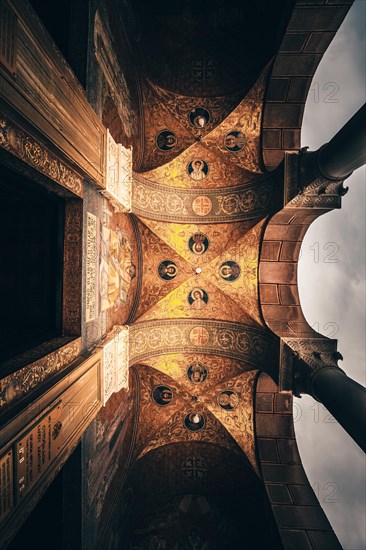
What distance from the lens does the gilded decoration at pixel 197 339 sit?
8.70 meters

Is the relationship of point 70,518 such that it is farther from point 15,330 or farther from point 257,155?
point 257,155

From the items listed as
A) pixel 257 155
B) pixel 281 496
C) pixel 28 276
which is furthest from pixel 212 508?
pixel 257 155

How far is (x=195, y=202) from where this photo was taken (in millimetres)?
9117

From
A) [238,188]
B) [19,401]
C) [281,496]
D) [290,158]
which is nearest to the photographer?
[19,401]

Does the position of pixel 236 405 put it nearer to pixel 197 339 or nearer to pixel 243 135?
pixel 197 339

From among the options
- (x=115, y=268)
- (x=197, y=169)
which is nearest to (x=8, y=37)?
(x=115, y=268)

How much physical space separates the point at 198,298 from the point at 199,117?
18.0 feet

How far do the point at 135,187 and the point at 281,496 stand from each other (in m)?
9.32

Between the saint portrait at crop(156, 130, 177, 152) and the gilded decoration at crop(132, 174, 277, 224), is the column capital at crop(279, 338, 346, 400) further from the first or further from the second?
the saint portrait at crop(156, 130, 177, 152)

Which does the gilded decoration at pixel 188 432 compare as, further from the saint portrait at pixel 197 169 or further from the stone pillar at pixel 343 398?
the saint portrait at pixel 197 169

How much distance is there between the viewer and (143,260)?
368 inches

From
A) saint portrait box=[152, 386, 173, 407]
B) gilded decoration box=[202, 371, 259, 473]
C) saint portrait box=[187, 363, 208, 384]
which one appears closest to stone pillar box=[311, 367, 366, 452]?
gilded decoration box=[202, 371, 259, 473]

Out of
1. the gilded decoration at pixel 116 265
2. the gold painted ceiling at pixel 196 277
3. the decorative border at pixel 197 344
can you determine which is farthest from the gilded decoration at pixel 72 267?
the decorative border at pixel 197 344

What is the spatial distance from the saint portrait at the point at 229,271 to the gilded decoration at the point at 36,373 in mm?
5340
